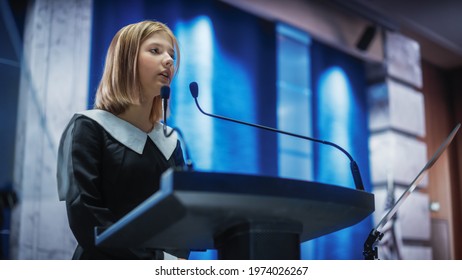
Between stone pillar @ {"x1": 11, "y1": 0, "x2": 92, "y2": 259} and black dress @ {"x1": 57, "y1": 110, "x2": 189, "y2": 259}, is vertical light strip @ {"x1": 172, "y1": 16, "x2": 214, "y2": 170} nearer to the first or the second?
stone pillar @ {"x1": 11, "y1": 0, "x2": 92, "y2": 259}

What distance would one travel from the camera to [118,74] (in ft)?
4.26

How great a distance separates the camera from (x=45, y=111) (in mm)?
2465

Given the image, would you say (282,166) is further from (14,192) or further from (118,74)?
(118,74)

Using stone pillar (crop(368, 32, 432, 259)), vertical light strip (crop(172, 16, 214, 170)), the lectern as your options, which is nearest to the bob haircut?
the lectern

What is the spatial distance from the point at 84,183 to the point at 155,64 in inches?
12.4

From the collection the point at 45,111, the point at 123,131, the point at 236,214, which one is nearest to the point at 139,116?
the point at 123,131

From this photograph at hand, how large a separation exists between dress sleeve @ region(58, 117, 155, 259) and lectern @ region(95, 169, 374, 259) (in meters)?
0.14

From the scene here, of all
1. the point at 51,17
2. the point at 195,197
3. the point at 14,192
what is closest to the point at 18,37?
the point at 51,17

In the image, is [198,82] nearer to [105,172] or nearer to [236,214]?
[105,172]

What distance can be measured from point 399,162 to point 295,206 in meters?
3.45

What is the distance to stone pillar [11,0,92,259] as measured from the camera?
95.0 inches

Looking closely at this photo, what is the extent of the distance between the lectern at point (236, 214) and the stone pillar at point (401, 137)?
10.5 ft

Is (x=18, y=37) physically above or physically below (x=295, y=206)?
above
